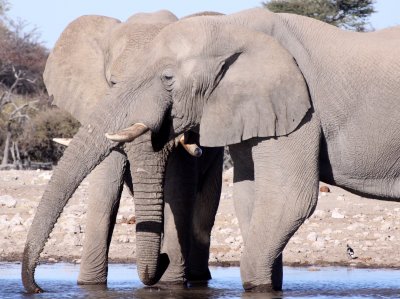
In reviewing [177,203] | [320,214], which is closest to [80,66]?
[177,203]

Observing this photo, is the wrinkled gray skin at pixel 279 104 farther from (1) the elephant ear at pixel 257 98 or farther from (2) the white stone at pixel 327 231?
(2) the white stone at pixel 327 231

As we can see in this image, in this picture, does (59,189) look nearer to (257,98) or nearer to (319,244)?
(257,98)

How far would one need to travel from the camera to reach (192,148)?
793 centimetres

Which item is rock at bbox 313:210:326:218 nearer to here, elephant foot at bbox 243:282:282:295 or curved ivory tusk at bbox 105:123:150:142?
elephant foot at bbox 243:282:282:295

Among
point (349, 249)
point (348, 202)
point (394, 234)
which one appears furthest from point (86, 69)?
point (348, 202)

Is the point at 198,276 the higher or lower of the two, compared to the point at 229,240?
higher

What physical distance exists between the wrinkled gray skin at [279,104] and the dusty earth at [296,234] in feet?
8.79

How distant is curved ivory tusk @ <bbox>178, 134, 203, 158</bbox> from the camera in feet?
25.9

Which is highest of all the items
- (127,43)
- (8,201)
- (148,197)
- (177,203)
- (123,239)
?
(127,43)

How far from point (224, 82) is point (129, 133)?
66cm

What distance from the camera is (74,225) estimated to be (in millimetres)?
12055

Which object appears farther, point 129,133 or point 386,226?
point 386,226

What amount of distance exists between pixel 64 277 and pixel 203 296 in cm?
139

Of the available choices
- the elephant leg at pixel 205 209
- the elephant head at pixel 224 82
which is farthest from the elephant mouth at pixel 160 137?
the elephant leg at pixel 205 209
